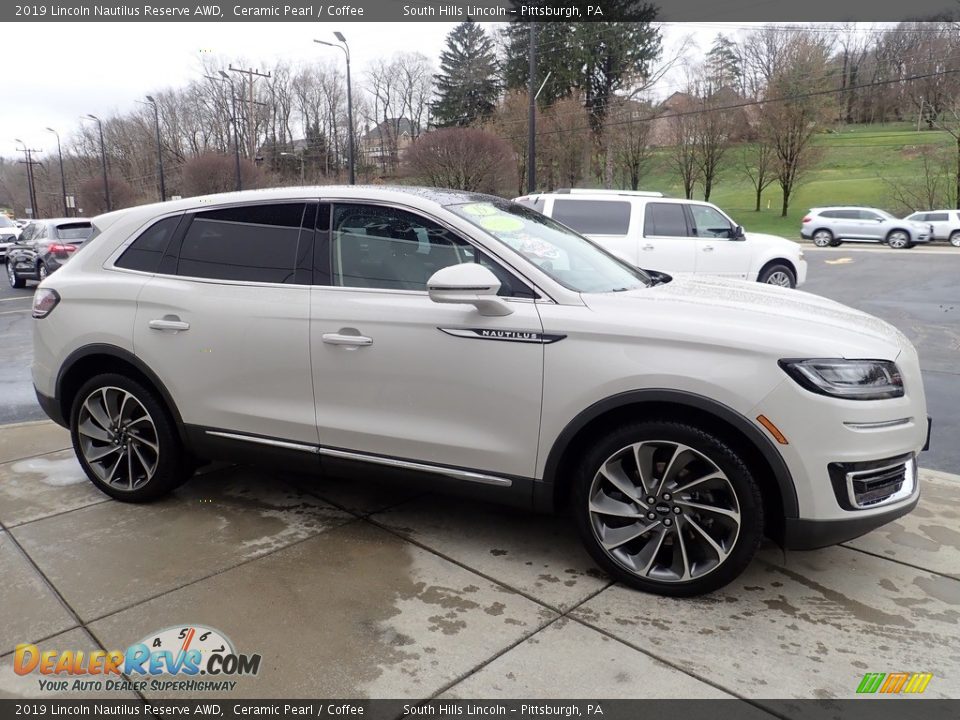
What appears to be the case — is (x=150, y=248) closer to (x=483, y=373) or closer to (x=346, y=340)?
(x=346, y=340)

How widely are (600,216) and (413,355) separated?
8.53 metres

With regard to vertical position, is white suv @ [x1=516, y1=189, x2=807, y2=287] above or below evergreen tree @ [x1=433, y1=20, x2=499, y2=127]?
below

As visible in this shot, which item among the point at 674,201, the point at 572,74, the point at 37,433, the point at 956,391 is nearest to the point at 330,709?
the point at 37,433

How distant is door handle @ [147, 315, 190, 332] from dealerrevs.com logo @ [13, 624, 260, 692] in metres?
1.61

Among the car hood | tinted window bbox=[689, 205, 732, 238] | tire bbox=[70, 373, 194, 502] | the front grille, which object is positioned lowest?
tire bbox=[70, 373, 194, 502]

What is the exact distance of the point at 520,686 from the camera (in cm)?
248

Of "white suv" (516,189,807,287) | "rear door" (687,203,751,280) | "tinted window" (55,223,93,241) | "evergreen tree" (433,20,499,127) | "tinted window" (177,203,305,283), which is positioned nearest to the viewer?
"tinted window" (177,203,305,283)

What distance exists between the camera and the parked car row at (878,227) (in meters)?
27.6

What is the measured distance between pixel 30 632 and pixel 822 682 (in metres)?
3.01

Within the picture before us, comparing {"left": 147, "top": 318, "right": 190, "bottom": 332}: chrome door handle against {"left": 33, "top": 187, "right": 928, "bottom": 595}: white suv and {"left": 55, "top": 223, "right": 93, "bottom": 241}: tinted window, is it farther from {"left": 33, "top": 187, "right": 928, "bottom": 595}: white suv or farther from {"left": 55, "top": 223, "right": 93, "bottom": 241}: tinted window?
{"left": 55, "top": 223, "right": 93, "bottom": 241}: tinted window

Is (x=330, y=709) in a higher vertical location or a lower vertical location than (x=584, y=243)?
lower

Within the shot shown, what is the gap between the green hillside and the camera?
46031 millimetres

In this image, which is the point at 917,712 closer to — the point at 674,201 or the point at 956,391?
the point at 956,391

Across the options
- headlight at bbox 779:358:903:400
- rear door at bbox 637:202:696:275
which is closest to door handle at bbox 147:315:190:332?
headlight at bbox 779:358:903:400
